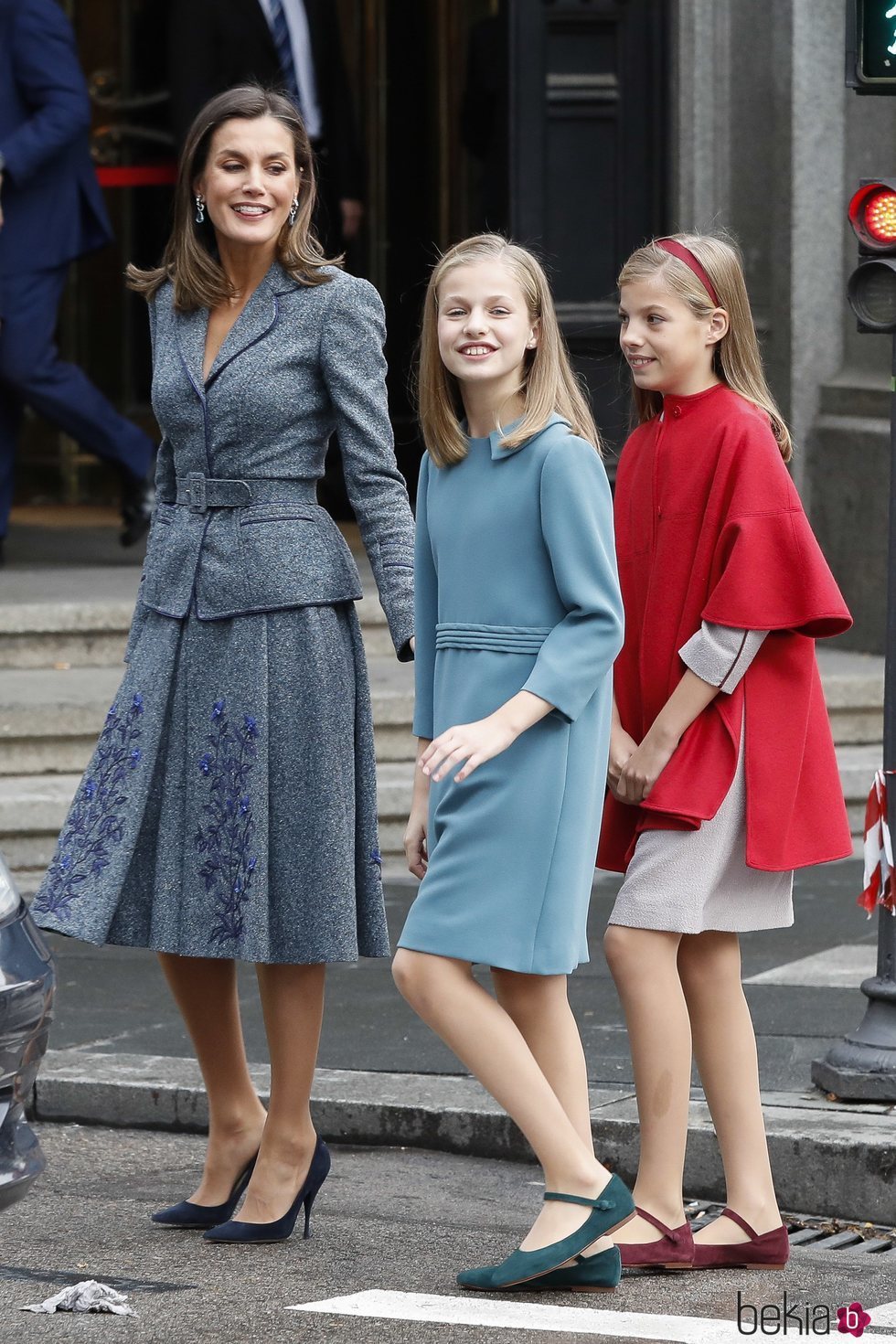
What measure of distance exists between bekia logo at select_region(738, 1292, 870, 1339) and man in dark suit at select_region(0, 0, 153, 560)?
6.33 m

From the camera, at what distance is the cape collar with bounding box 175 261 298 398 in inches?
187

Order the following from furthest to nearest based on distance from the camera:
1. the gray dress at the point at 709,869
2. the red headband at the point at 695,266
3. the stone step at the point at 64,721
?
the stone step at the point at 64,721, the red headband at the point at 695,266, the gray dress at the point at 709,869

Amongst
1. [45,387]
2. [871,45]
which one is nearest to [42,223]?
[45,387]

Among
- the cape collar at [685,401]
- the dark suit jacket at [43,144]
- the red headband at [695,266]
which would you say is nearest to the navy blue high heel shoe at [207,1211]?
the cape collar at [685,401]

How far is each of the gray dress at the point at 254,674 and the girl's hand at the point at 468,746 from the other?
1.93 ft

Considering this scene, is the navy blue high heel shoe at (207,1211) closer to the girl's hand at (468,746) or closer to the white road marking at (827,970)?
the girl's hand at (468,746)

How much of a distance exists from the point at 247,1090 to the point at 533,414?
1493mm

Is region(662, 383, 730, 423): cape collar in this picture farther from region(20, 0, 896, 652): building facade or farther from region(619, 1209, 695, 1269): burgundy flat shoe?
region(20, 0, 896, 652): building facade

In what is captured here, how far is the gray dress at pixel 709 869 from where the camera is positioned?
4426 millimetres

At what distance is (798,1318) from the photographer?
427cm

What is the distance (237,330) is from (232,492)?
0.31 metres

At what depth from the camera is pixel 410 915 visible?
4.34 m

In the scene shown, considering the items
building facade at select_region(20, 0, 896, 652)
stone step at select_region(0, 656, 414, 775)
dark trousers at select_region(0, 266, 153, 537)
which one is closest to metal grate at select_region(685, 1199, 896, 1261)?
stone step at select_region(0, 656, 414, 775)

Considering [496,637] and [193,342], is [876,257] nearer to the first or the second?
[193,342]
